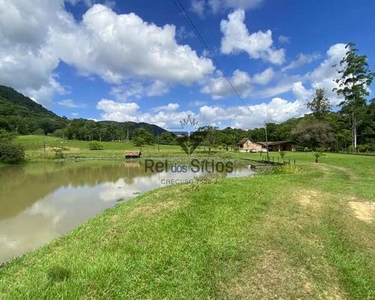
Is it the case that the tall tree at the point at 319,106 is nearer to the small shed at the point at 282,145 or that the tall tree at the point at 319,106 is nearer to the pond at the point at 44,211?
the small shed at the point at 282,145

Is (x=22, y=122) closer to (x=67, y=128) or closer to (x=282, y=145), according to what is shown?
(x=67, y=128)

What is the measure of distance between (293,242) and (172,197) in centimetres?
447

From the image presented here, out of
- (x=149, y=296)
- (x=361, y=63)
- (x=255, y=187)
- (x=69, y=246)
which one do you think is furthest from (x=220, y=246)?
(x=361, y=63)

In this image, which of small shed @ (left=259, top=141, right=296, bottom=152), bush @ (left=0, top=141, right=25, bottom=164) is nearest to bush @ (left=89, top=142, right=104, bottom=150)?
bush @ (left=0, top=141, right=25, bottom=164)

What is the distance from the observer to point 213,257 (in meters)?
4.62

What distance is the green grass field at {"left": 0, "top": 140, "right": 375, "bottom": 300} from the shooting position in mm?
3705

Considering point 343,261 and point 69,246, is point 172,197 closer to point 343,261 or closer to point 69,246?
point 69,246

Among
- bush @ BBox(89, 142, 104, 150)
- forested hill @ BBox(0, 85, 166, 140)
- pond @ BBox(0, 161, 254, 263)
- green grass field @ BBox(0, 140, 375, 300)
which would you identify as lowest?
pond @ BBox(0, 161, 254, 263)

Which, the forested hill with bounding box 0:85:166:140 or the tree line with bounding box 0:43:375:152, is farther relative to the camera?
the forested hill with bounding box 0:85:166:140

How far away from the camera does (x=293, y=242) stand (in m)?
5.28

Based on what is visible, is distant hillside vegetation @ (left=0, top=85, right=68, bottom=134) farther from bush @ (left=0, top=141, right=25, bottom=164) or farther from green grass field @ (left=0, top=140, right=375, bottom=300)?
green grass field @ (left=0, top=140, right=375, bottom=300)

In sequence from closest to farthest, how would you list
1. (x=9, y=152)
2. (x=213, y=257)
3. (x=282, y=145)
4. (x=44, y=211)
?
(x=213, y=257) < (x=44, y=211) < (x=9, y=152) < (x=282, y=145)

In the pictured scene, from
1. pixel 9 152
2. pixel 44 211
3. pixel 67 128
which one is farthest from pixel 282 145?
pixel 67 128

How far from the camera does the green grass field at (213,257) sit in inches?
146
